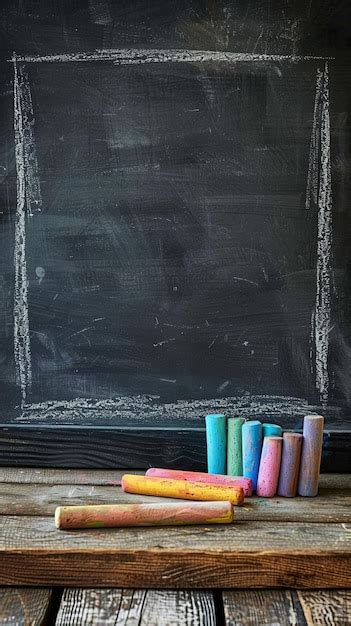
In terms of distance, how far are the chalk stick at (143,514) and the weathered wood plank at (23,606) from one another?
0.16 meters

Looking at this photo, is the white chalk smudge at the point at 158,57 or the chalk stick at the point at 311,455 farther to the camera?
the white chalk smudge at the point at 158,57

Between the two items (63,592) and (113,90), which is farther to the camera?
(113,90)

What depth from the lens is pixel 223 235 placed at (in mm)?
2145

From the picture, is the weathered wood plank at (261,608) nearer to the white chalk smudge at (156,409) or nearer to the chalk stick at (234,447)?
the chalk stick at (234,447)

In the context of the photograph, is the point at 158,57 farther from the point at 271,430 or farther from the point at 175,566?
the point at 175,566

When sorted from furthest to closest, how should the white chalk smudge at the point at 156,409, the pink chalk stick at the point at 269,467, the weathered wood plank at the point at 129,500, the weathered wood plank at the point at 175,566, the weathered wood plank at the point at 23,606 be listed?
the white chalk smudge at the point at 156,409, the pink chalk stick at the point at 269,467, the weathered wood plank at the point at 129,500, the weathered wood plank at the point at 175,566, the weathered wood plank at the point at 23,606

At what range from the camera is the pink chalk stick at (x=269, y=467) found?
192 centimetres

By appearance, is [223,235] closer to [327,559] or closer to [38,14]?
[38,14]

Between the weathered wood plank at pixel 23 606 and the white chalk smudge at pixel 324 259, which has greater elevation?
the white chalk smudge at pixel 324 259

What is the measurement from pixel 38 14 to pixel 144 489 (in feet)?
3.77

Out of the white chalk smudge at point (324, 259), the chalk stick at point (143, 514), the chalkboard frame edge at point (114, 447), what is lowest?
the chalkboard frame edge at point (114, 447)

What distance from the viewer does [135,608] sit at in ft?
4.89

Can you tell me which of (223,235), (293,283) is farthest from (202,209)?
(293,283)

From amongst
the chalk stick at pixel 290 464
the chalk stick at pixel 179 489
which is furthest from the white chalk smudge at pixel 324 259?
the chalk stick at pixel 179 489
